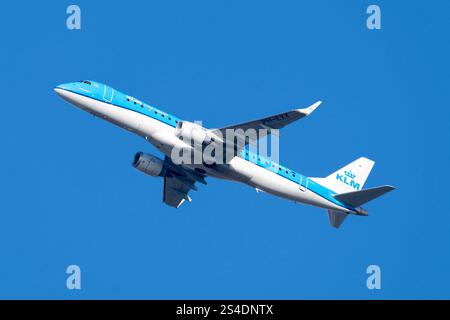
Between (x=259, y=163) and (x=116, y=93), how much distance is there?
374 inches

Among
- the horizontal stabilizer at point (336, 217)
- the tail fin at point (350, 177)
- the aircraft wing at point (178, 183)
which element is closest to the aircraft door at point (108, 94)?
the aircraft wing at point (178, 183)

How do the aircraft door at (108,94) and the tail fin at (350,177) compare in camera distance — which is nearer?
the aircraft door at (108,94)

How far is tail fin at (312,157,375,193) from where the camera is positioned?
57.1 metres

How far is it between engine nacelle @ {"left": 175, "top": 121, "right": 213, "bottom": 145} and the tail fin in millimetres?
9371

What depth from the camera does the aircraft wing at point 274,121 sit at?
47312 mm

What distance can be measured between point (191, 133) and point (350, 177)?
1349 cm

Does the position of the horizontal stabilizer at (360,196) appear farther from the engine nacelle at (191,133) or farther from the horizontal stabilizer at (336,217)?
the engine nacelle at (191,133)

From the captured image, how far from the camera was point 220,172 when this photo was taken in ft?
174

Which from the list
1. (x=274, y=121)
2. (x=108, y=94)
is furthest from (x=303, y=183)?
(x=108, y=94)

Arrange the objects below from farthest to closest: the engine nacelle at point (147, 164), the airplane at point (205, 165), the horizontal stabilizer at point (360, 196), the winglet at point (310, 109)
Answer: the engine nacelle at point (147, 164), the horizontal stabilizer at point (360, 196), the airplane at point (205, 165), the winglet at point (310, 109)

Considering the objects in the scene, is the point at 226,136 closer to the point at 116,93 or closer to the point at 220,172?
the point at 220,172

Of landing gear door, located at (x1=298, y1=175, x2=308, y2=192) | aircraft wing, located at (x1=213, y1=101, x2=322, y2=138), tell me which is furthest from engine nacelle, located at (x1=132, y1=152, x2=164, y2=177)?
landing gear door, located at (x1=298, y1=175, x2=308, y2=192)

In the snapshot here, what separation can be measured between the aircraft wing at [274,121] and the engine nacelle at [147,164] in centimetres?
618

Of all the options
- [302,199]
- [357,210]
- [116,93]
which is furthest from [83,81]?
[357,210]
